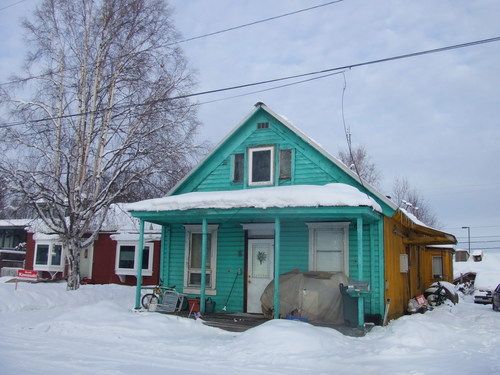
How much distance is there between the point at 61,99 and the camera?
1852 cm

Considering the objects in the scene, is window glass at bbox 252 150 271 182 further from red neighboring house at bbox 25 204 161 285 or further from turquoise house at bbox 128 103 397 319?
red neighboring house at bbox 25 204 161 285

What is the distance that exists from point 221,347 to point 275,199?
400 centimetres

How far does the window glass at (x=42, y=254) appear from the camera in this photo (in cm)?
2475

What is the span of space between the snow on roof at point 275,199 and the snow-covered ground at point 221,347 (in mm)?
2841

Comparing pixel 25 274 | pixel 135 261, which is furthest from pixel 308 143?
pixel 135 261

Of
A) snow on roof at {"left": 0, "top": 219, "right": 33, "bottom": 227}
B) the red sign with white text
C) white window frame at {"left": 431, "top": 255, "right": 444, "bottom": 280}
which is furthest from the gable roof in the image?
white window frame at {"left": 431, "top": 255, "right": 444, "bottom": 280}

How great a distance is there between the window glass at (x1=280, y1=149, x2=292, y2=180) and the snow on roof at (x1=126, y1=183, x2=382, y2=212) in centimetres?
68

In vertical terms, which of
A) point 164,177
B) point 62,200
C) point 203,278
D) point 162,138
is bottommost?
point 203,278

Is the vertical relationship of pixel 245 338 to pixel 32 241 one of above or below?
below

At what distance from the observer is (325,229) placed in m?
13.5

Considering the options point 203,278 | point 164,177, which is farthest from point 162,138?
point 203,278

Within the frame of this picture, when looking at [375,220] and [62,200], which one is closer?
[375,220]

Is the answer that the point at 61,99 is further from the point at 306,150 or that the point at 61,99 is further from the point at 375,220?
the point at 375,220

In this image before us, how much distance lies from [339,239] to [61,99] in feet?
39.9
